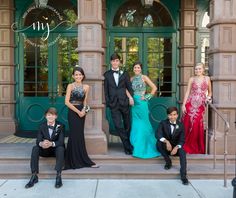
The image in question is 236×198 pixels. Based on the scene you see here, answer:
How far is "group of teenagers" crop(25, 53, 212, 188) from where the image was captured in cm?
656

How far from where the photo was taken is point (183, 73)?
10.1 metres

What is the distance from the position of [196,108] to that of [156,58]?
10.3 ft

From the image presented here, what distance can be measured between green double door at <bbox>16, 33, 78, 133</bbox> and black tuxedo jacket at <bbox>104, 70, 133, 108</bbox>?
10.2 ft

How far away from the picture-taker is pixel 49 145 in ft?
21.0

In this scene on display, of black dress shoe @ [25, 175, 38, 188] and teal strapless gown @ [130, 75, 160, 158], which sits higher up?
teal strapless gown @ [130, 75, 160, 158]

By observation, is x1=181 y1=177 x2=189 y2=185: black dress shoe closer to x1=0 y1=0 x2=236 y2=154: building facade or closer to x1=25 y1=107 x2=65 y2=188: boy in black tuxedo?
x1=25 y1=107 x2=65 y2=188: boy in black tuxedo

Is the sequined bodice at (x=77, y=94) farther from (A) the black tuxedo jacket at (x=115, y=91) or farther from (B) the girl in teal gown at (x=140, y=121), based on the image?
(B) the girl in teal gown at (x=140, y=121)

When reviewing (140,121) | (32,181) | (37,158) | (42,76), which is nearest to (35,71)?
(42,76)

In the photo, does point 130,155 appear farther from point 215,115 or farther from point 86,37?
point 86,37

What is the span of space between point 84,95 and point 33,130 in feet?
12.5

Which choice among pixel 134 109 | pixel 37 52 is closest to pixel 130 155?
pixel 134 109

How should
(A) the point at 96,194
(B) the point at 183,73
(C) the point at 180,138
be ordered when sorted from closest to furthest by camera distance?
(A) the point at 96,194
(C) the point at 180,138
(B) the point at 183,73

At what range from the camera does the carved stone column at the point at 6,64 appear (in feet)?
32.6

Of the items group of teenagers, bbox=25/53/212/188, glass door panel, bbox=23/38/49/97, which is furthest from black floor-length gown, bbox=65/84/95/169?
glass door panel, bbox=23/38/49/97
